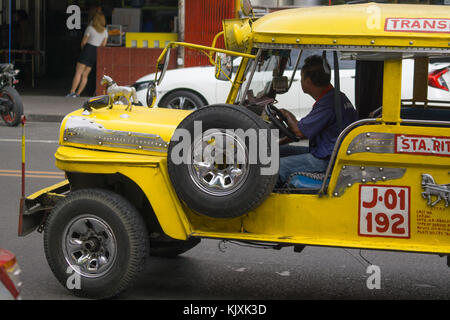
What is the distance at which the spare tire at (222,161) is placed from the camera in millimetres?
4922

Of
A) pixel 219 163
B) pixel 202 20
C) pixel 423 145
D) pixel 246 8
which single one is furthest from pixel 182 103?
pixel 423 145

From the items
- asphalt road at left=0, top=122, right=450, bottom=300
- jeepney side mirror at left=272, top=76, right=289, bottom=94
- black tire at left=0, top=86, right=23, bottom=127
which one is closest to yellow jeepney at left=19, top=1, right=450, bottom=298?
jeepney side mirror at left=272, top=76, right=289, bottom=94

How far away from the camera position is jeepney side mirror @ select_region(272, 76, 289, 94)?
5.77 metres

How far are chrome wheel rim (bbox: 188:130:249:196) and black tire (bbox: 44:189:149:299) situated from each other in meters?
0.57

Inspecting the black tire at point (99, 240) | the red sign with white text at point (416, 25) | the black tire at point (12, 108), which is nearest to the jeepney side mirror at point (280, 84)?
the red sign with white text at point (416, 25)

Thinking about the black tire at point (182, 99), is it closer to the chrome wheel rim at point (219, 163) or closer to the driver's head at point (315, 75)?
the driver's head at point (315, 75)

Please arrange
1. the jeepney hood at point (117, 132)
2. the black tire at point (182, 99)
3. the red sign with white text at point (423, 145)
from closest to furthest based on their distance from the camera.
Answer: the red sign with white text at point (423, 145)
the jeepney hood at point (117, 132)
the black tire at point (182, 99)

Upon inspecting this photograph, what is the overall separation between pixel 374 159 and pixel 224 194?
94 cm

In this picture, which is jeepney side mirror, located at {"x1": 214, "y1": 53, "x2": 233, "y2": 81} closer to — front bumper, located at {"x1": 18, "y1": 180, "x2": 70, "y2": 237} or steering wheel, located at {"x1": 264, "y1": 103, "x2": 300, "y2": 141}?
steering wheel, located at {"x1": 264, "y1": 103, "x2": 300, "y2": 141}

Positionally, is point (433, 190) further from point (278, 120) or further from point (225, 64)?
point (225, 64)

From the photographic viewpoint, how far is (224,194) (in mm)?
4988

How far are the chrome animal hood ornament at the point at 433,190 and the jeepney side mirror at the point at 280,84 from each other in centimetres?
139

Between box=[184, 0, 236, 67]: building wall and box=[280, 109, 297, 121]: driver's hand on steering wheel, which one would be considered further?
box=[184, 0, 236, 67]: building wall
